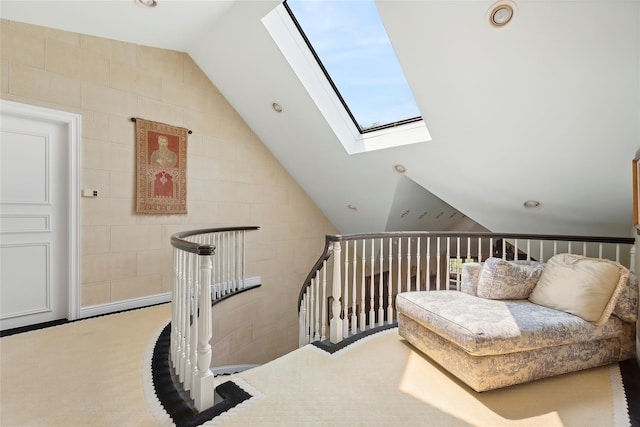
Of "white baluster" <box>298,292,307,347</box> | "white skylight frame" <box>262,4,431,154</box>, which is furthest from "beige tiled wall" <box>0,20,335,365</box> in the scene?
"white skylight frame" <box>262,4,431,154</box>

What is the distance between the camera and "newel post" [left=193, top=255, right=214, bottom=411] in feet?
5.46

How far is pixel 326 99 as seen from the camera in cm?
399

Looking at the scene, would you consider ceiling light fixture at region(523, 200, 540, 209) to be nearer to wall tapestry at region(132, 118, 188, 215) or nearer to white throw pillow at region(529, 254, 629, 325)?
white throw pillow at region(529, 254, 629, 325)

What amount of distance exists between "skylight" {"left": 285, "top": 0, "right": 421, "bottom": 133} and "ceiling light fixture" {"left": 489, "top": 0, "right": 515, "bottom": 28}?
48.5 inches

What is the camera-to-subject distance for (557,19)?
2051 mm

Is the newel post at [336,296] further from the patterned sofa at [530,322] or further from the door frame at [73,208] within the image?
the door frame at [73,208]

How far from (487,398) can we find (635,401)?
32.7 inches

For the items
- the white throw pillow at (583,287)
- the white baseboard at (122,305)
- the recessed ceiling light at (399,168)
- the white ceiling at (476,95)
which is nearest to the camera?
the white throw pillow at (583,287)

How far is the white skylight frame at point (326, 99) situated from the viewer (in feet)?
11.3

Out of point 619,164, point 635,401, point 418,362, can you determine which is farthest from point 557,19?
point 418,362

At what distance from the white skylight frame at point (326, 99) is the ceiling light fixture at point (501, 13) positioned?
135 centimetres

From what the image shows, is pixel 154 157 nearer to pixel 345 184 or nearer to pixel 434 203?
pixel 345 184

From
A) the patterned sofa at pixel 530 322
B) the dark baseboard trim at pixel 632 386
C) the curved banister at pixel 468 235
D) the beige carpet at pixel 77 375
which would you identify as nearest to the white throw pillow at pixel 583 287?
the patterned sofa at pixel 530 322

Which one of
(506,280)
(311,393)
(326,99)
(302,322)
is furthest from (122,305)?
(506,280)
